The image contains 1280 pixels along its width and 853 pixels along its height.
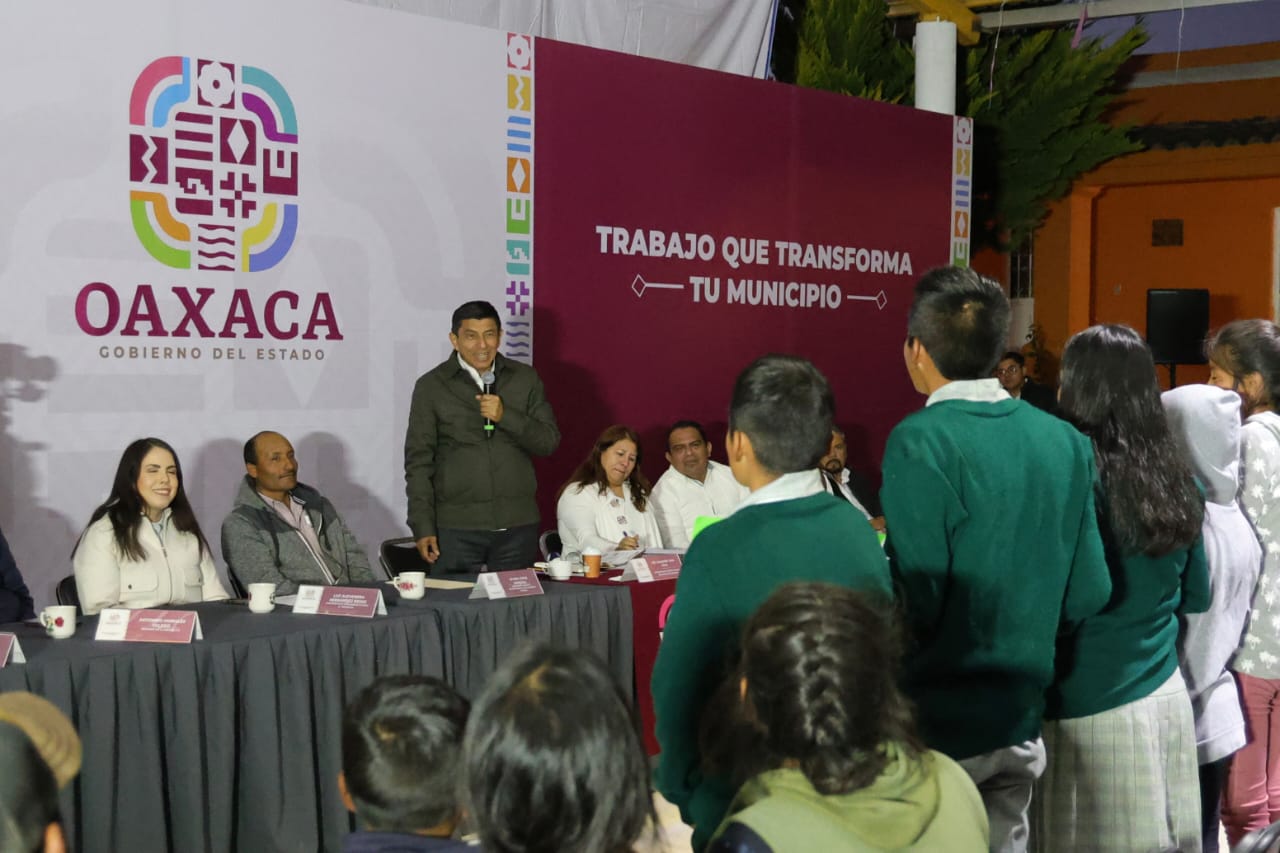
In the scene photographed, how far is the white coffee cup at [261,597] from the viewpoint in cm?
336

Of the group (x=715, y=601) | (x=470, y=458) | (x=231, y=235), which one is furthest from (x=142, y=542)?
(x=715, y=601)

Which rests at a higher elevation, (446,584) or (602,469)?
(602,469)

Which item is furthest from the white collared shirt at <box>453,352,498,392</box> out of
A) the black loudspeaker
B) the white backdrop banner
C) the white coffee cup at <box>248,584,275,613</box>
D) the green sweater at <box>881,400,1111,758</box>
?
the black loudspeaker

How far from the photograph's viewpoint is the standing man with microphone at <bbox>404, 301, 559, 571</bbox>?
15.6ft

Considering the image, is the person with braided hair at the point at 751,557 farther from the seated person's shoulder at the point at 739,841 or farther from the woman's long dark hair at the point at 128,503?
the woman's long dark hair at the point at 128,503

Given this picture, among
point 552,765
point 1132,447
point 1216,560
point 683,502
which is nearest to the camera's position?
point 552,765

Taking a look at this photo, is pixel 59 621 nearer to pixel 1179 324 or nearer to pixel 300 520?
pixel 300 520

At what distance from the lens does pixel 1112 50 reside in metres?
8.80

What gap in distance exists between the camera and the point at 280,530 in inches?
160

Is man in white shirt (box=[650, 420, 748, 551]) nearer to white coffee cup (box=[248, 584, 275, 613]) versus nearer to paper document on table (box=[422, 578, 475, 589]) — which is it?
paper document on table (box=[422, 578, 475, 589])

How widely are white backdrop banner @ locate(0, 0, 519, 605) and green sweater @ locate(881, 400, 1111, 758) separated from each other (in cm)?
336

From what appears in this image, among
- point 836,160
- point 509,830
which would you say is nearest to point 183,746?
point 509,830

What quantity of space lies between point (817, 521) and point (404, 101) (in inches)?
158

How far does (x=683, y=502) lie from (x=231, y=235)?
1928 mm
